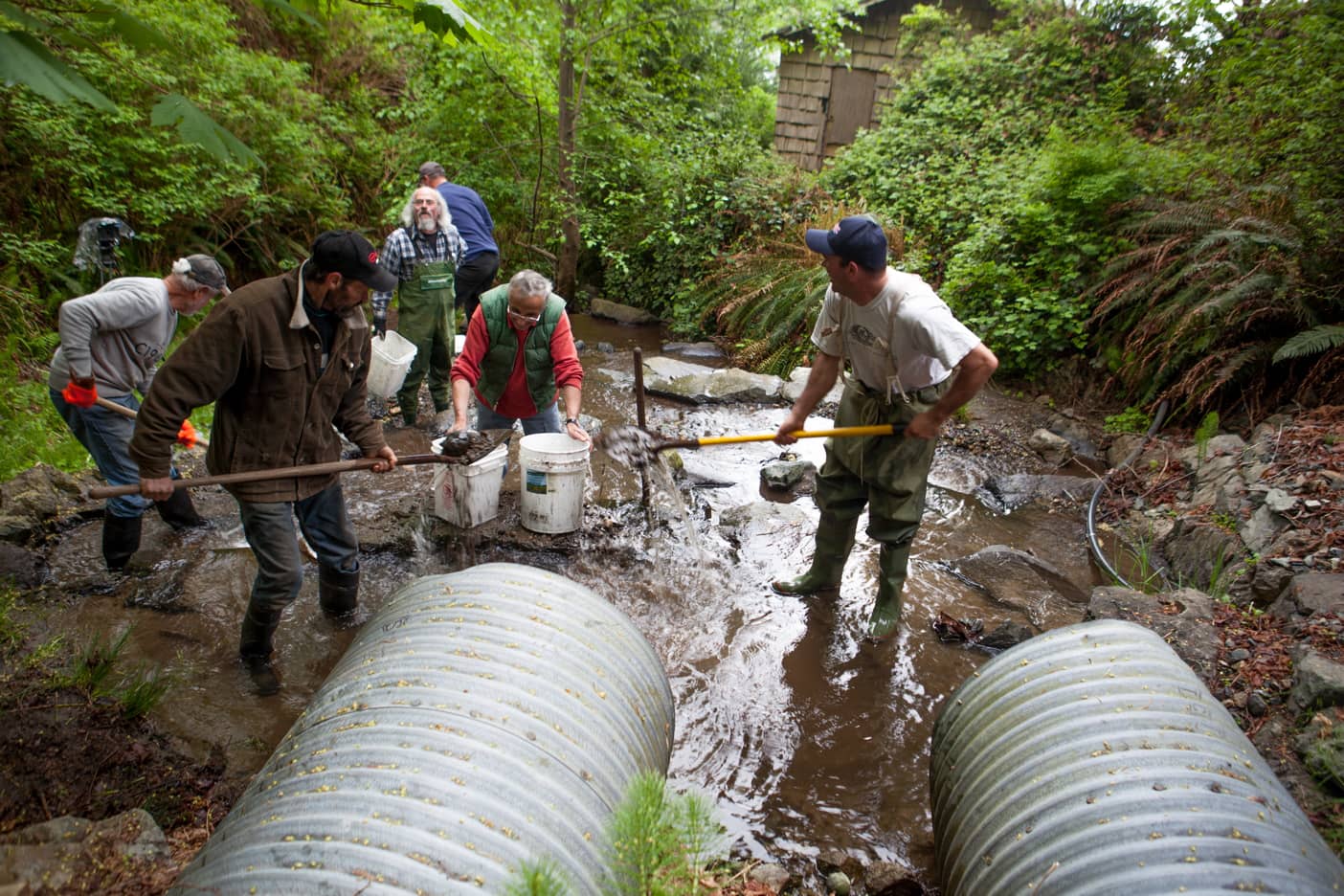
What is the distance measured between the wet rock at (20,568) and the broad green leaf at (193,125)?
404 cm

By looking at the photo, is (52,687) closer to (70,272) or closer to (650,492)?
(650,492)

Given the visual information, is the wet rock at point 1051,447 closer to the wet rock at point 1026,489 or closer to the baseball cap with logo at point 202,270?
the wet rock at point 1026,489

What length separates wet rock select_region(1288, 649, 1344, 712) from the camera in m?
3.24

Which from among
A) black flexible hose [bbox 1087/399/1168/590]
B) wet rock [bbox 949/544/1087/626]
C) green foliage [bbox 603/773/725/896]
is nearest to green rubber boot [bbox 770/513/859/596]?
wet rock [bbox 949/544/1087/626]

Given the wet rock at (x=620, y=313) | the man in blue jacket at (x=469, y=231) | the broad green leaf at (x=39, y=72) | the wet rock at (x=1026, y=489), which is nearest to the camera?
the broad green leaf at (x=39, y=72)

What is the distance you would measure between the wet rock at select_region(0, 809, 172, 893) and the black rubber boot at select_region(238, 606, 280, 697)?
1336mm

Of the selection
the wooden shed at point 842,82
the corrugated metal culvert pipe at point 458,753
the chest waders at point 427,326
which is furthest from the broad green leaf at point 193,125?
the wooden shed at point 842,82

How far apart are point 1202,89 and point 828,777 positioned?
12.2 m

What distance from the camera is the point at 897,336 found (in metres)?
3.95

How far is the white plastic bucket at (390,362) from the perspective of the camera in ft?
21.8

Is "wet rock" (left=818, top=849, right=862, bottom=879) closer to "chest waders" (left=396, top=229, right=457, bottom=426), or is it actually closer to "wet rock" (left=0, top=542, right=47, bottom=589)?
"wet rock" (left=0, top=542, right=47, bottom=589)

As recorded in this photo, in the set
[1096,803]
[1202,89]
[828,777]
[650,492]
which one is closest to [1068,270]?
[1202,89]

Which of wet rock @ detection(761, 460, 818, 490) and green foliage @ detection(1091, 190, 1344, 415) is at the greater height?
green foliage @ detection(1091, 190, 1344, 415)

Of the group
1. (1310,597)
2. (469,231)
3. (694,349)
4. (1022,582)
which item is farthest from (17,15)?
(694,349)
